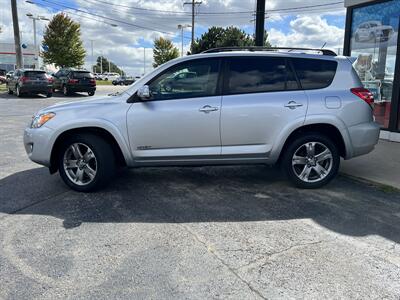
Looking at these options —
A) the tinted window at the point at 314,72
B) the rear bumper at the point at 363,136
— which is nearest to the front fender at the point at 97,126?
the tinted window at the point at 314,72

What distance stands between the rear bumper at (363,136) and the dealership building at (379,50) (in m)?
4.08

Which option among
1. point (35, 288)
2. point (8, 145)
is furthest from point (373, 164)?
point (8, 145)

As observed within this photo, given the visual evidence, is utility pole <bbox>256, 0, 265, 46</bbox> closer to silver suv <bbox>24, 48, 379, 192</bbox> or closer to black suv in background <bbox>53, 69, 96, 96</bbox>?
silver suv <bbox>24, 48, 379, 192</bbox>

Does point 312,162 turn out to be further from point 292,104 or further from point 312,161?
point 292,104

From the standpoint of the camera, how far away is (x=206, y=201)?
4.79 metres

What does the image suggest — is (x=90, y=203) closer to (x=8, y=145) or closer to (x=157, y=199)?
(x=157, y=199)

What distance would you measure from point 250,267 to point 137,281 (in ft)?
3.09

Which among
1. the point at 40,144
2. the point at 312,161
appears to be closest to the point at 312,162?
the point at 312,161

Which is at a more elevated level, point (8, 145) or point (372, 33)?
point (372, 33)

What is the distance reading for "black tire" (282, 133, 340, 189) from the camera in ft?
16.8

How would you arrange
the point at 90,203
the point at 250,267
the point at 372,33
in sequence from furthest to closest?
the point at 372,33, the point at 90,203, the point at 250,267

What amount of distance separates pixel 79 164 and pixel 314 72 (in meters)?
3.41

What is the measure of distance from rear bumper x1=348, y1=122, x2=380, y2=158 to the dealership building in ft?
13.4

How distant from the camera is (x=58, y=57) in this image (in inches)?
1681
